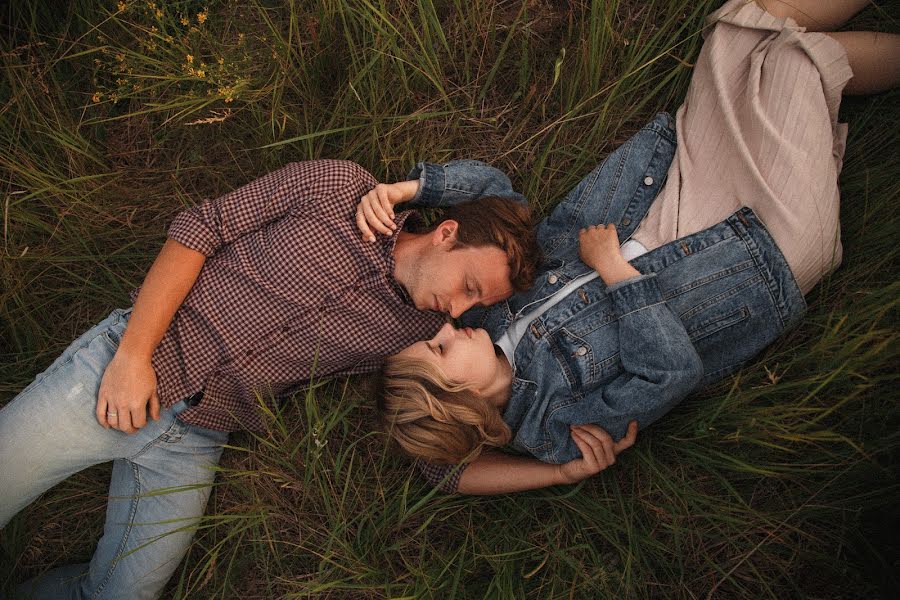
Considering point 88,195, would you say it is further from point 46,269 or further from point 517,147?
point 517,147

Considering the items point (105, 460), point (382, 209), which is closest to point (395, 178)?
point (382, 209)

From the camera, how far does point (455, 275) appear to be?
7.52 ft

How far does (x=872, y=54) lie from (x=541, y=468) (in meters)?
2.22

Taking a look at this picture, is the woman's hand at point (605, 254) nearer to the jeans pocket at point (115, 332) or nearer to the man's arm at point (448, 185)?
the man's arm at point (448, 185)

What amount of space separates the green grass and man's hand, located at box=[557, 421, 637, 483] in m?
0.16

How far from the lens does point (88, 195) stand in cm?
292

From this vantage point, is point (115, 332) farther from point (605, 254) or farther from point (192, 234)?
point (605, 254)

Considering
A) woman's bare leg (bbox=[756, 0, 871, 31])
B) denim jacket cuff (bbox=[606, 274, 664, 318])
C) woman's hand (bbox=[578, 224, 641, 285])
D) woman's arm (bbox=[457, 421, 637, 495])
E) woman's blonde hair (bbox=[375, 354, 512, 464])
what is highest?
woman's bare leg (bbox=[756, 0, 871, 31])

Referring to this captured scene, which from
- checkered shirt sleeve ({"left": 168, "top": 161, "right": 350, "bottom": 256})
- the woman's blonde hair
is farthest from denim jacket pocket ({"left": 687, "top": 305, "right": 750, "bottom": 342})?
checkered shirt sleeve ({"left": 168, "top": 161, "right": 350, "bottom": 256})

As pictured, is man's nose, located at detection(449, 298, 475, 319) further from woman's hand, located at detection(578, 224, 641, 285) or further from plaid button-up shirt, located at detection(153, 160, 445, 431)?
woman's hand, located at detection(578, 224, 641, 285)

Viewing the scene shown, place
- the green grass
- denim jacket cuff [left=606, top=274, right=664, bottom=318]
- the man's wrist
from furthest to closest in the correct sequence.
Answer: the man's wrist < denim jacket cuff [left=606, top=274, right=664, bottom=318] < the green grass

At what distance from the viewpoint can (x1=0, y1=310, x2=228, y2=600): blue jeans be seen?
236 cm

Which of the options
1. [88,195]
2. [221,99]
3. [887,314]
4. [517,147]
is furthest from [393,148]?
[887,314]

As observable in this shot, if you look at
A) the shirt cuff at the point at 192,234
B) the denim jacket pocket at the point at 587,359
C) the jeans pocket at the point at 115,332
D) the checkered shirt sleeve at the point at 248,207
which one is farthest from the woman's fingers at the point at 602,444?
the jeans pocket at the point at 115,332
